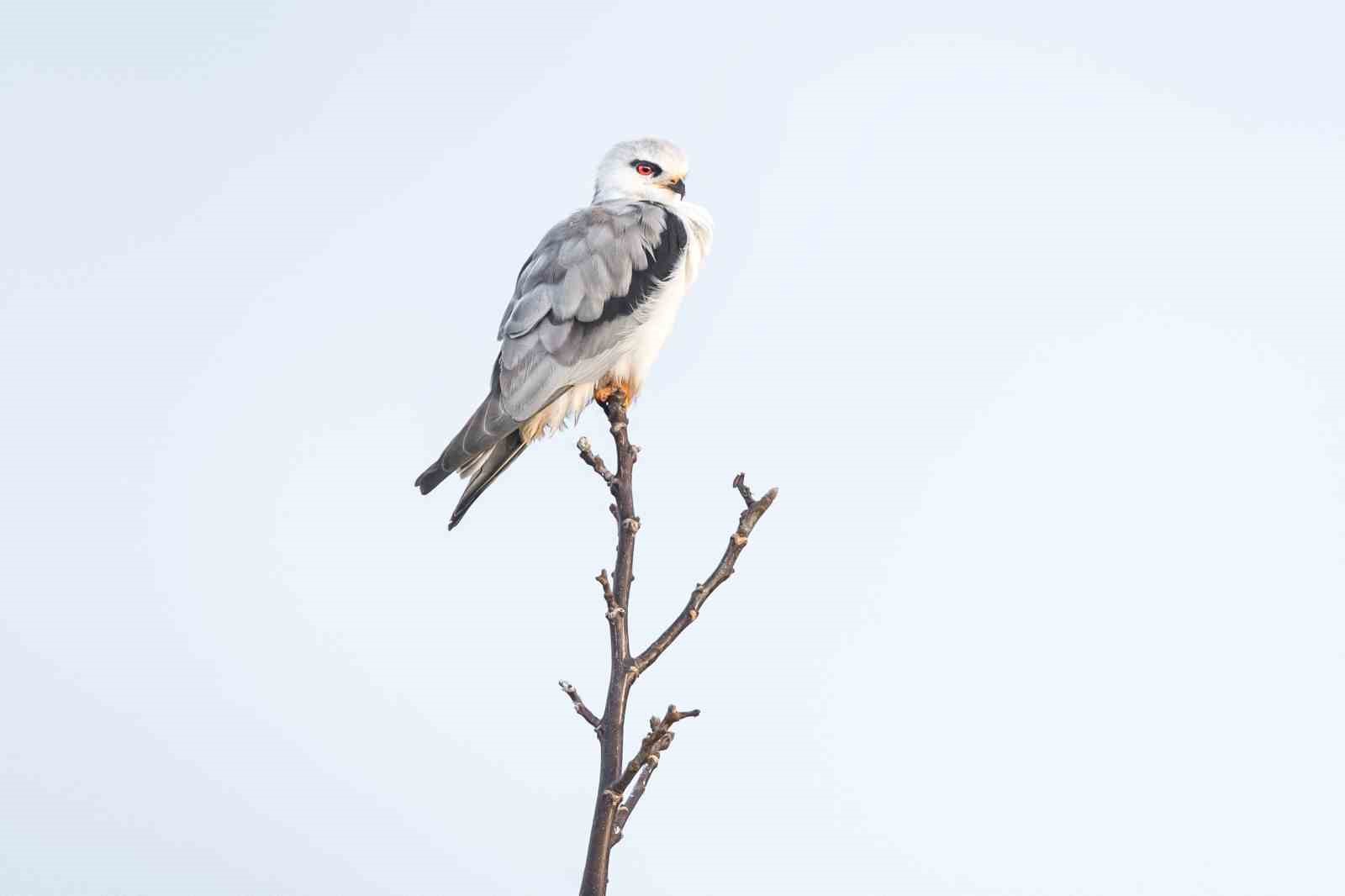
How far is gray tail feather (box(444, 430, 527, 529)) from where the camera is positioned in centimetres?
560

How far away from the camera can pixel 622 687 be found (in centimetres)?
337

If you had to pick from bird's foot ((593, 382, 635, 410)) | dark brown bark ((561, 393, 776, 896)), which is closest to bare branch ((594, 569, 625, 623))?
dark brown bark ((561, 393, 776, 896))

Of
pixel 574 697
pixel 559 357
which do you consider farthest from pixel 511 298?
pixel 574 697

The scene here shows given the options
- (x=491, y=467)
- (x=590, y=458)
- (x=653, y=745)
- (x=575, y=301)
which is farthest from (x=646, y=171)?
(x=653, y=745)

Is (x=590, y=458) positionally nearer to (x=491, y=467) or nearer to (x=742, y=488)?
(x=742, y=488)

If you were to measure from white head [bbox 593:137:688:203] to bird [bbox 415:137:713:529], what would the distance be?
33 centimetres

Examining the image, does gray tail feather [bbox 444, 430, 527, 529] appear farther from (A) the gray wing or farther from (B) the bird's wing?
(B) the bird's wing

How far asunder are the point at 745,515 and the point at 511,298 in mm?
2935

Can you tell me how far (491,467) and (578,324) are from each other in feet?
2.54

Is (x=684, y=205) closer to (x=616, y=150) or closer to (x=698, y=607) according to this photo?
(x=616, y=150)

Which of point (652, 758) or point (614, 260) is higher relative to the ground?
point (614, 260)

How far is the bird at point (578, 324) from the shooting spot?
5.78 m

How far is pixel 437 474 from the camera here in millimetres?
5480

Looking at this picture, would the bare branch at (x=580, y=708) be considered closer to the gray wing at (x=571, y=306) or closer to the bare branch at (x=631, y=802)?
the bare branch at (x=631, y=802)
